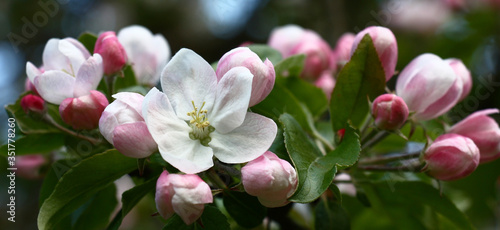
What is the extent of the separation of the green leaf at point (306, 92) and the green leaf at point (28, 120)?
0.46 metres

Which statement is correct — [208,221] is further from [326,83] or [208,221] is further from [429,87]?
[326,83]

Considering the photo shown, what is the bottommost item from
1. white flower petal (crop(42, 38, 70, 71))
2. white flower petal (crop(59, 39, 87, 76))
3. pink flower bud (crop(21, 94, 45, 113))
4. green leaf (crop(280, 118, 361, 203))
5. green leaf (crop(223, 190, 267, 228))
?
green leaf (crop(223, 190, 267, 228))

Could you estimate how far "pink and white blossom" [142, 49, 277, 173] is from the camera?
0.70 m

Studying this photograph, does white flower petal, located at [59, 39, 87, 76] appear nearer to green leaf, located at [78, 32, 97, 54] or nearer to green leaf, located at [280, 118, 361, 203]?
green leaf, located at [78, 32, 97, 54]

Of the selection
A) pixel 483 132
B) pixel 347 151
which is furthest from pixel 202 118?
pixel 483 132

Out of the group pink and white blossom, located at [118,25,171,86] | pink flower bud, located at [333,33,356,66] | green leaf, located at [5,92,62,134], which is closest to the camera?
green leaf, located at [5,92,62,134]

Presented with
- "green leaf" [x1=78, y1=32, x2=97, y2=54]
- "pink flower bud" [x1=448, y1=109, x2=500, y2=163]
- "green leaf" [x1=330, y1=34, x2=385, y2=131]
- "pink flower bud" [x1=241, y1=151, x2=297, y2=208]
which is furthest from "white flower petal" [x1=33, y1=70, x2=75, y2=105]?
"pink flower bud" [x1=448, y1=109, x2=500, y2=163]

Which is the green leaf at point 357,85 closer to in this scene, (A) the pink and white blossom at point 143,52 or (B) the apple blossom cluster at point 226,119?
(B) the apple blossom cluster at point 226,119

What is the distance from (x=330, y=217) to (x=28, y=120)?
593 millimetres

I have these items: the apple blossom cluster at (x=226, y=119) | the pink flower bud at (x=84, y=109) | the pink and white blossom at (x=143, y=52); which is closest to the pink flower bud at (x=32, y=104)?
the apple blossom cluster at (x=226, y=119)

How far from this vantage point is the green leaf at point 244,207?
794mm

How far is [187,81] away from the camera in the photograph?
2.53ft

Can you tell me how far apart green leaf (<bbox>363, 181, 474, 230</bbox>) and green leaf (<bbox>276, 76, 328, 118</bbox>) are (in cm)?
20

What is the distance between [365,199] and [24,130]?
64 centimetres
